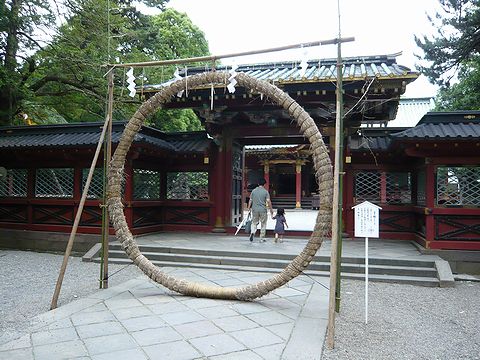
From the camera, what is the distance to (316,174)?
458cm

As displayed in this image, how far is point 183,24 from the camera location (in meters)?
21.1

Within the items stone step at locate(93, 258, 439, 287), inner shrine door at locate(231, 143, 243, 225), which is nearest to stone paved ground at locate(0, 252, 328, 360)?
stone step at locate(93, 258, 439, 287)

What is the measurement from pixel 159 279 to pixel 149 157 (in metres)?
5.73

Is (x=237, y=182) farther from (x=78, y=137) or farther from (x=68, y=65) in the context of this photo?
(x=68, y=65)

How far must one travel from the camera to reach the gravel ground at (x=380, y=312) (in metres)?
3.87

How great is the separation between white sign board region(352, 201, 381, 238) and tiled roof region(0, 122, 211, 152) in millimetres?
5937

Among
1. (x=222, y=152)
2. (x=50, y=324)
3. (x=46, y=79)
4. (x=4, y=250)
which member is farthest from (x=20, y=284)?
(x=46, y=79)

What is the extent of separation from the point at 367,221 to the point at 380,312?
1.34m

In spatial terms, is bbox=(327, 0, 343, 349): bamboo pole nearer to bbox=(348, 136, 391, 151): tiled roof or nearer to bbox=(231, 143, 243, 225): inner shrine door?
bbox=(348, 136, 391, 151): tiled roof

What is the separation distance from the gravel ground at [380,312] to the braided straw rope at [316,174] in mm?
1000

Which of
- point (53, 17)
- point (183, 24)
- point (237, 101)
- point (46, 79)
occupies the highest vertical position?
point (183, 24)

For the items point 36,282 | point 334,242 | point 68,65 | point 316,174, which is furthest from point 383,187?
point 68,65

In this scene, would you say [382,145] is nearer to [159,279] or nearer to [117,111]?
[159,279]

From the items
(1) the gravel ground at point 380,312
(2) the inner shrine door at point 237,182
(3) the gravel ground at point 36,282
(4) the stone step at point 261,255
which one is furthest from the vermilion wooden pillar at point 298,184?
(1) the gravel ground at point 380,312
